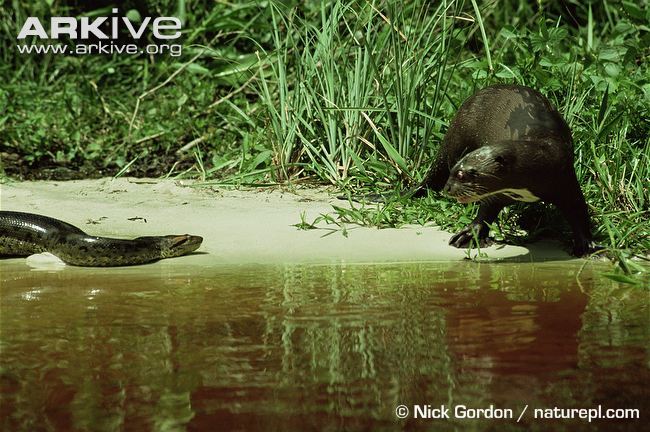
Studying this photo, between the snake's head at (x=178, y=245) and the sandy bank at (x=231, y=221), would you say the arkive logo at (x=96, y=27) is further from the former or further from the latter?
the snake's head at (x=178, y=245)

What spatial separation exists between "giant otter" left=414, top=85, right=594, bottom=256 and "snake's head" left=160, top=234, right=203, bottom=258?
1250 millimetres

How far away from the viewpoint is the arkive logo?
9359 mm

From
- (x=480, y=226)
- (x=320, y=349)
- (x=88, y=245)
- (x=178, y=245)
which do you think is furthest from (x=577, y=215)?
(x=88, y=245)

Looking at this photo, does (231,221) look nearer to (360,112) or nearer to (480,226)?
(360,112)

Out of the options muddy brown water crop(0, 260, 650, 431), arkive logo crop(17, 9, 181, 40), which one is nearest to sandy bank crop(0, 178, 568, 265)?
muddy brown water crop(0, 260, 650, 431)

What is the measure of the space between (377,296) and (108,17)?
6432 mm

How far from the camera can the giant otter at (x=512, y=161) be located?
468 cm

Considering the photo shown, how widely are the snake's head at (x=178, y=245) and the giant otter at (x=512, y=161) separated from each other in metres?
1.25

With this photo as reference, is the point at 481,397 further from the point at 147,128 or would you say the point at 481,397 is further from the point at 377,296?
the point at 147,128

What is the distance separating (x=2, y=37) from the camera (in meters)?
9.38

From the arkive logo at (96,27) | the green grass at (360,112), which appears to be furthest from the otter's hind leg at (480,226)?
the arkive logo at (96,27)

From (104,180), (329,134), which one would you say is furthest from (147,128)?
(329,134)

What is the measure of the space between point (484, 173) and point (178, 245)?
1516 millimetres

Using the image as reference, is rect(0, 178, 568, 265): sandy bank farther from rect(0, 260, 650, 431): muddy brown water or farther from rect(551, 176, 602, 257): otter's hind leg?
rect(0, 260, 650, 431): muddy brown water
